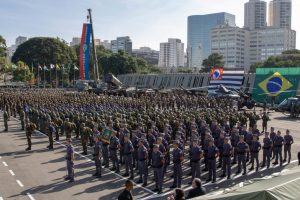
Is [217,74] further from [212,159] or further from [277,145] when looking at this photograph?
[212,159]

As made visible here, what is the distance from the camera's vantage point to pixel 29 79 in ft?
255

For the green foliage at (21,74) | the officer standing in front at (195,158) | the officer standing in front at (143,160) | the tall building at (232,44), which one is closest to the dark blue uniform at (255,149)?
the officer standing in front at (195,158)

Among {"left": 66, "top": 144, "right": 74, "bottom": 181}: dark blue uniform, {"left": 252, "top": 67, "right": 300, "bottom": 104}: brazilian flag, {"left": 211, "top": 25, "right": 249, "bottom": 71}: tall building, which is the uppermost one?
{"left": 211, "top": 25, "right": 249, "bottom": 71}: tall building

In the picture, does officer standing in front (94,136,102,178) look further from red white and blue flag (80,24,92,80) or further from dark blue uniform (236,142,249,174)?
red white and blue flag (80,24,92,80)

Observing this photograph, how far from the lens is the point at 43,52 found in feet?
296

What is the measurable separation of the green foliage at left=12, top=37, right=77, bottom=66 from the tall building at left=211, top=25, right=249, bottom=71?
346 ft

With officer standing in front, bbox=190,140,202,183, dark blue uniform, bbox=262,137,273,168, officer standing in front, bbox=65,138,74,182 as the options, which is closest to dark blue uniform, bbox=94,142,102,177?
officer standing in front, bbox=65,138,74,182

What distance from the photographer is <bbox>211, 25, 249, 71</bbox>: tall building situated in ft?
609

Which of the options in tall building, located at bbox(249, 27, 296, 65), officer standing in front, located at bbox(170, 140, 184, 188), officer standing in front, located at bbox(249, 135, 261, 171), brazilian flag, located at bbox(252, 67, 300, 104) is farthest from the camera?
tall building, located at bbox(249, 27, 296, 65)

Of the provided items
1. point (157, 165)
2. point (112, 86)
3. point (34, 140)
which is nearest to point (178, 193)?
point (157, 165)

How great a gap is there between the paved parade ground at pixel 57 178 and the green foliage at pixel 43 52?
7352cm

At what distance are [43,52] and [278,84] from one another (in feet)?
210

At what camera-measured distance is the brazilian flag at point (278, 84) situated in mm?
38219

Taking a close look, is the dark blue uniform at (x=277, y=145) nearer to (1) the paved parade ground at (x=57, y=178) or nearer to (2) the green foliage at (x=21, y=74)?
(1) the paved parade ground at (x=57, y=178)
